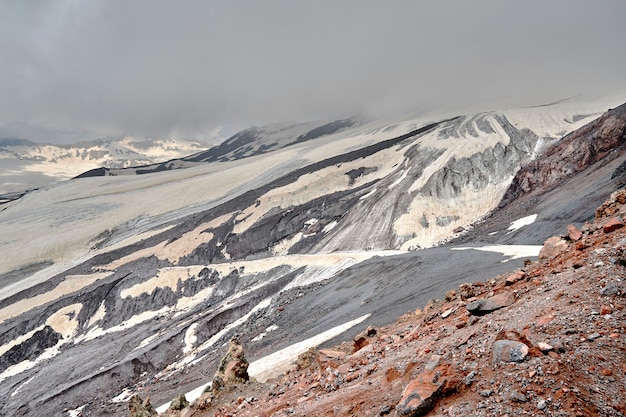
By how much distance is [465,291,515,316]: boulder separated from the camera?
839 cm

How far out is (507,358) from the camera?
18.7 ft

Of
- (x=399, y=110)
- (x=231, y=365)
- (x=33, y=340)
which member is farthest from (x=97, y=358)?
(x=399, y=110)

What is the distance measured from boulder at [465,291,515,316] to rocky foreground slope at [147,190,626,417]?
2 centimetres

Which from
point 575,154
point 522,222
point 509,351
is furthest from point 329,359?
point 575,154

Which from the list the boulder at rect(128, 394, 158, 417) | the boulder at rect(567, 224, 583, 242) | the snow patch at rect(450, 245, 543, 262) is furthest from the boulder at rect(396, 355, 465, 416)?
the snow patch at rect(450, 245, 543, 262)

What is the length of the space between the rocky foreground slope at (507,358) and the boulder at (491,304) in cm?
2

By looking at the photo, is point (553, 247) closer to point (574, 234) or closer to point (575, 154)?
point (574, 234)

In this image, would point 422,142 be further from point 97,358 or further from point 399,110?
point 399,110

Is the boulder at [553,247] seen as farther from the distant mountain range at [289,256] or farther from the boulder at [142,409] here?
the boulder at [142,409]

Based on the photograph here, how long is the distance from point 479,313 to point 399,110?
200 m

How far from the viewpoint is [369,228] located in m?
52.1

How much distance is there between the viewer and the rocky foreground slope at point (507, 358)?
5.05 meters

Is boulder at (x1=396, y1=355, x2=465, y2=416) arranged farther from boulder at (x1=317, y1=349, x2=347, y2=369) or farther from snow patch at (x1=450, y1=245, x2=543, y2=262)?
snow patch at (x1=450, y1=245, x2=543, y2=262)

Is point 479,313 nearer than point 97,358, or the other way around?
point 479,313
